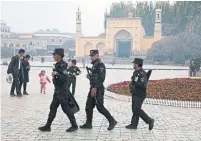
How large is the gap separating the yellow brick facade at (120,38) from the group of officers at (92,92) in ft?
168

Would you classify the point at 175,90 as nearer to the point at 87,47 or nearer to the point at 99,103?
the point at 99,103

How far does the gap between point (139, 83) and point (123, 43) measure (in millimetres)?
53471

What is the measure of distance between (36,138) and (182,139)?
2.65 m

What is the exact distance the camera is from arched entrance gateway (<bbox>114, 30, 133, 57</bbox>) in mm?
58994

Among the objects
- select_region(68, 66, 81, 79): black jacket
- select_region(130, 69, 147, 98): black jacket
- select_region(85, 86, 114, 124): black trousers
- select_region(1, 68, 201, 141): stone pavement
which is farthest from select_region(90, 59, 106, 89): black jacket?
select_region(68, 66, 81, 79): black jacket

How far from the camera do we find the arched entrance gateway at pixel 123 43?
2323 inches

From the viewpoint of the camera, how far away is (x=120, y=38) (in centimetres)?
5925

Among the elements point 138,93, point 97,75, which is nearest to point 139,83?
point 138,93

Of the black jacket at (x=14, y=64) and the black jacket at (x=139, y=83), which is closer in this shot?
the black jacket at (x=139, y=83)

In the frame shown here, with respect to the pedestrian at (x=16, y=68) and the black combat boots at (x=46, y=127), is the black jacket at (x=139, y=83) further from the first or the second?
the pedestrian at (x=16, y=68)

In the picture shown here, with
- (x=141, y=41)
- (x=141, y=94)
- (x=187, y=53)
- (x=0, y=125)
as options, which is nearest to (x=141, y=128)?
(x=141, y=94)

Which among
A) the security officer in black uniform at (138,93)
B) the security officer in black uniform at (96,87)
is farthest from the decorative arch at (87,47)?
the security officer in black uniform at (96,87)

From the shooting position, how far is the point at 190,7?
59250 mm

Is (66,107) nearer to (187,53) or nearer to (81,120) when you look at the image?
(81,120)
